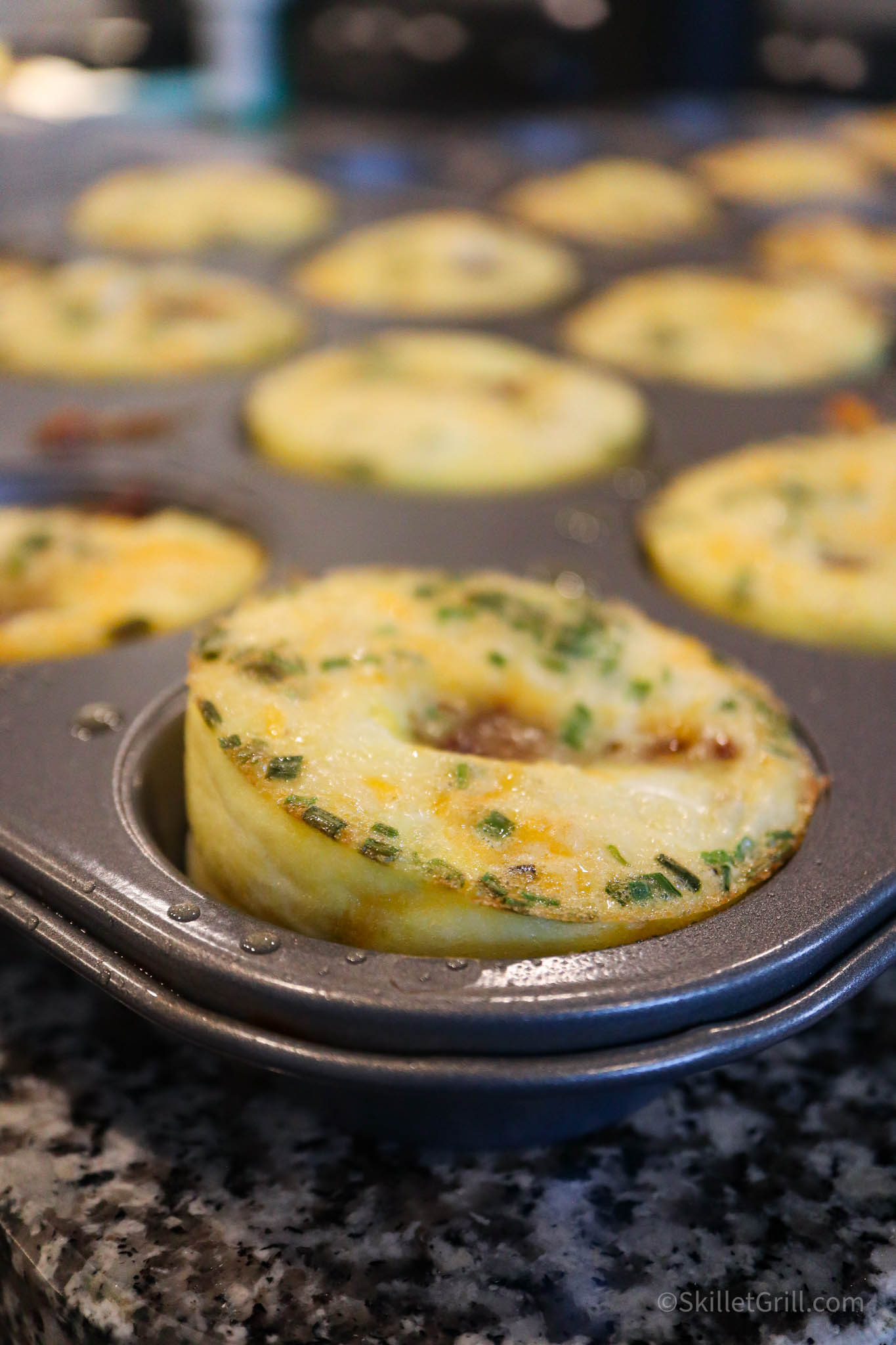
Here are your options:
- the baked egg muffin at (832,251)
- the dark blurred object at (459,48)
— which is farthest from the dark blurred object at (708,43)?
the baked egg muffin at (832,251)

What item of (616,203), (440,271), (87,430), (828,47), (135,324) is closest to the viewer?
(87,430)

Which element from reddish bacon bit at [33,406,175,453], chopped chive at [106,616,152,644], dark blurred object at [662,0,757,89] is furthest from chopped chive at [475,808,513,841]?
dark blurred object at [662,0,757,89]

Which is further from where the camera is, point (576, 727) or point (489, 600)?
point (489, 600)

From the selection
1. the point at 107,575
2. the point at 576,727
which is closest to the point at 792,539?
the point at 576,727

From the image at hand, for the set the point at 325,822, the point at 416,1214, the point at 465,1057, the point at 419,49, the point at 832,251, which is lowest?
the point at 416,1214

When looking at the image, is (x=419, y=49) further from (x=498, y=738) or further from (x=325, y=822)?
(x=325, y=822)

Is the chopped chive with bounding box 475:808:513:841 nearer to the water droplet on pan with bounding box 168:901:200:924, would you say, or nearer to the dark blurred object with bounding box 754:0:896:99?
the water droplet on pan with bounding box 168:901:200:924
